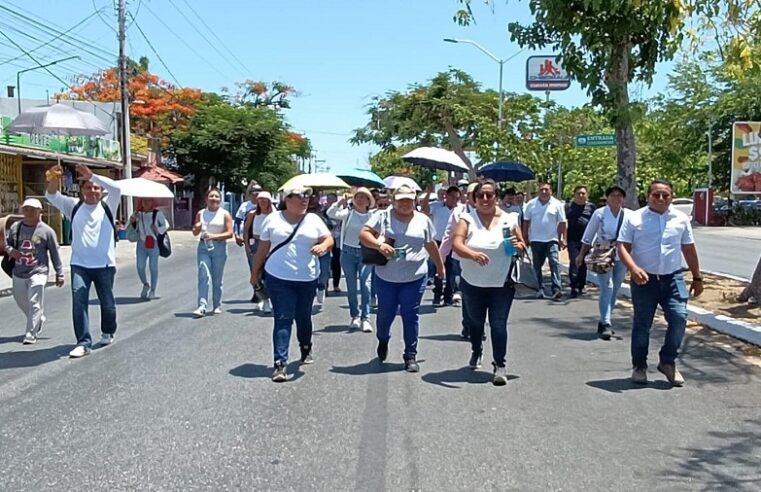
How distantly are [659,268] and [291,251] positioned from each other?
3.10m

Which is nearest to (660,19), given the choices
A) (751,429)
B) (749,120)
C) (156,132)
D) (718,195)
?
(751,429)

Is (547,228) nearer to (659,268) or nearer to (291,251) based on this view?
(659,268)

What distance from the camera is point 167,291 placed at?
14523mm

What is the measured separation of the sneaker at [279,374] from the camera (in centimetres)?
720

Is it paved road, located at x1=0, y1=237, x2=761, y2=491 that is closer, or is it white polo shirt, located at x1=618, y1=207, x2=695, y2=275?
paved road, located at x1=0, y1=237, x2=761, y2=491

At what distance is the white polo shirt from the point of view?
23.4 feet

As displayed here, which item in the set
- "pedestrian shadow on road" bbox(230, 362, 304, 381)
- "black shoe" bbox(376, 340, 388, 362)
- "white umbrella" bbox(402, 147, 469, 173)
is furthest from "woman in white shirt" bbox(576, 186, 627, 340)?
"white umbrella" bbox(402, 147, 469, 173)

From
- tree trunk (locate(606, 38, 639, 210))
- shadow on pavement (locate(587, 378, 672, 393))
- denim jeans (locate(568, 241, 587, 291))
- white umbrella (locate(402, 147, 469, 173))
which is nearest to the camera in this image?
shadow on pavement (locate(587, 378, 672, 393))

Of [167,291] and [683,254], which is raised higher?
[683,254]

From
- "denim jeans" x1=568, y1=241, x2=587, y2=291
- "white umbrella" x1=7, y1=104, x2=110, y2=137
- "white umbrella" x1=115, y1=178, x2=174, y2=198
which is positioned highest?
"white umbrella" x1=7, y1=104, x2=110, y2=137

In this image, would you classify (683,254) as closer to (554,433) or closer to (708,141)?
(554,433)

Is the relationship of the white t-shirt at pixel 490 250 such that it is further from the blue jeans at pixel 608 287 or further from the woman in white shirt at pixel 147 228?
the woman in white shirt at pixel 147 228

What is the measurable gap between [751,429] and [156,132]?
A: 149 ft

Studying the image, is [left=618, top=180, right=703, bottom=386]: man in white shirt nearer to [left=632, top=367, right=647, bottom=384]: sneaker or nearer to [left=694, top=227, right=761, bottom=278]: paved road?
[left=632, top=367, right=647, bottom=384]: sneaker
